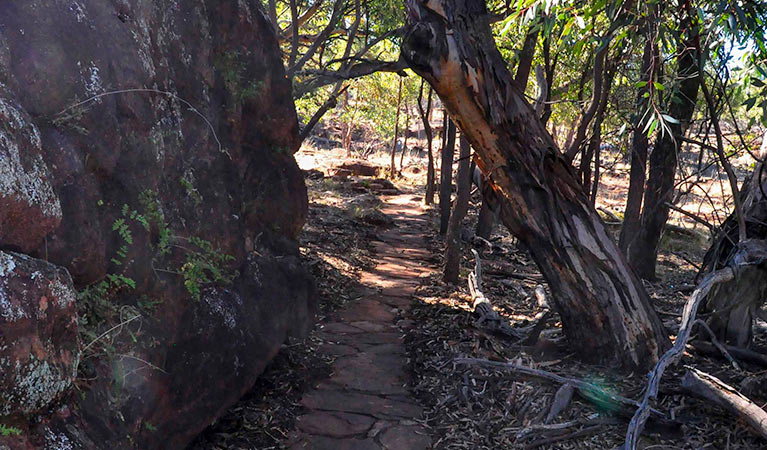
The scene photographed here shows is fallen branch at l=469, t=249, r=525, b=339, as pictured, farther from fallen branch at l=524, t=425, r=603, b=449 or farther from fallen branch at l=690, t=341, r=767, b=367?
fallen branch at l=524, t=425, r=603, b=449

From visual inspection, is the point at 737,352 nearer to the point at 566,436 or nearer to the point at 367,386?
the point at 566,436

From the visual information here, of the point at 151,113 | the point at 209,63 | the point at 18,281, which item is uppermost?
the point at 209,63

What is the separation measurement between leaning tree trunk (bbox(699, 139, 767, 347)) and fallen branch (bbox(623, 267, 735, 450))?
44 cm

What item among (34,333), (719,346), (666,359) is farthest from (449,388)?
(34,333)

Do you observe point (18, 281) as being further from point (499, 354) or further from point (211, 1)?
point (499, 354)

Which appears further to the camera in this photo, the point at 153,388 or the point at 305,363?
the point at 305,363

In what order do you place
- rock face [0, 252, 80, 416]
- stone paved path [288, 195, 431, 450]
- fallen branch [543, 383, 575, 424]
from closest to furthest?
1. rock face [0, 252, 80, 416]
2. fallen branch [543, 383, 575, 424]
3. stone paved path [288, 195, 431, 450]

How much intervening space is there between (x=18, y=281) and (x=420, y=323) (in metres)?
4.85

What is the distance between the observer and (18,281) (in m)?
2.37

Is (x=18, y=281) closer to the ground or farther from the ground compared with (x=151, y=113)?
closer to the ground

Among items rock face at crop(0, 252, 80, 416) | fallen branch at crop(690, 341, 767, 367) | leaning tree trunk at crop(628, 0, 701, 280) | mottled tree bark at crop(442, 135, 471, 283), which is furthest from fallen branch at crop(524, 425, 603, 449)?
mottled tree bark at crop(442, 135, 471, 283)

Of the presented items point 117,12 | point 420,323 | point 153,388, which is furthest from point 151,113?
point 420,323

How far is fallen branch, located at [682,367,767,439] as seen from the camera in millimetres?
3488

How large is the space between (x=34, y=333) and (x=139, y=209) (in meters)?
1.28
